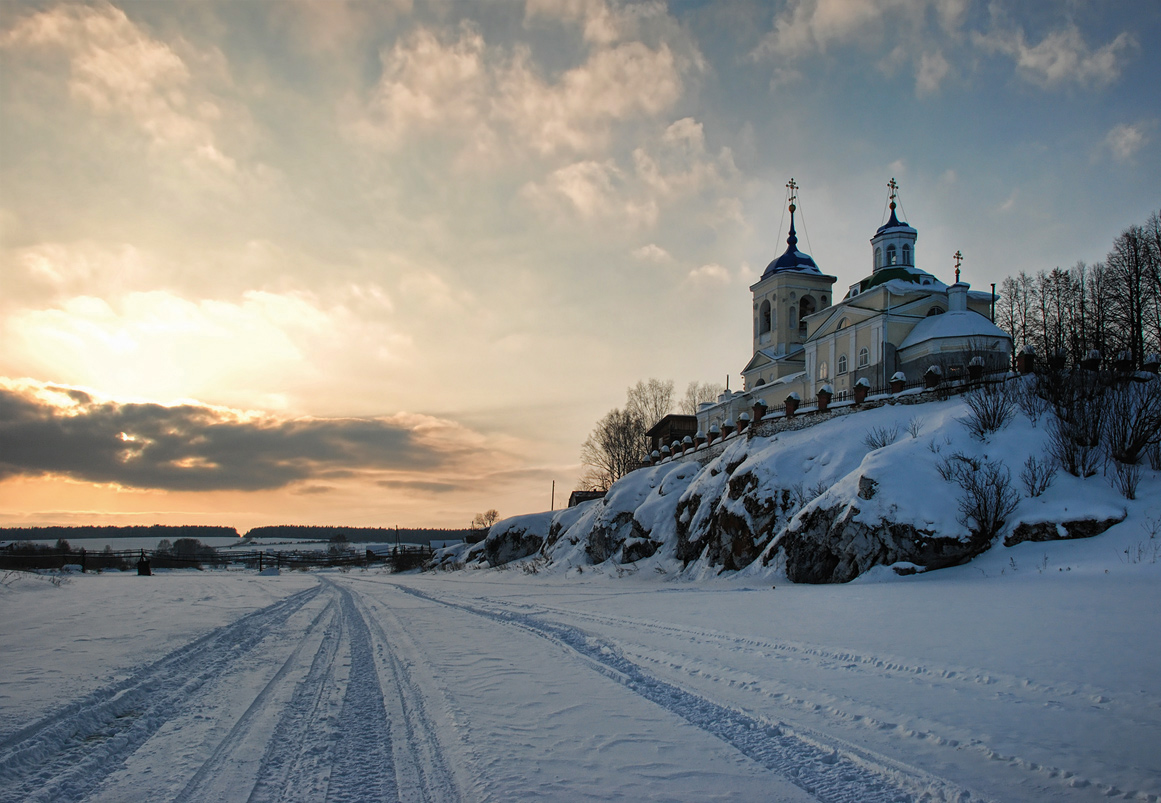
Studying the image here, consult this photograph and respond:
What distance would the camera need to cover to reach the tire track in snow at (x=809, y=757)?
4.47 meters

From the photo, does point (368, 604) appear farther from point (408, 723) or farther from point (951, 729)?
point (951, 729)

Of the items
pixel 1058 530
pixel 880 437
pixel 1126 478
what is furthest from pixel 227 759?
pixel 880 437

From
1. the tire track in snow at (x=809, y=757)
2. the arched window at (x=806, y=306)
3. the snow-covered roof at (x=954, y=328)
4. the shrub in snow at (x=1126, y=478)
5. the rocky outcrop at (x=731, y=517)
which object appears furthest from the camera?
the arched window at (x=806, y=306)

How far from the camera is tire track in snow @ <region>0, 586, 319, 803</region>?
4.54 m

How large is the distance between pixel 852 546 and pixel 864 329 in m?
25.1

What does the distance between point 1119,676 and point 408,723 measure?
23.1 feet

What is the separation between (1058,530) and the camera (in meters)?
17.1

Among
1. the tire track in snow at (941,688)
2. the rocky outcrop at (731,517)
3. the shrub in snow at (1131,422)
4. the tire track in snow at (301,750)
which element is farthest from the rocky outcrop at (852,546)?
Answer: the tire track in snow at (301,750)

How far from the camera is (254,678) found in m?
7.90

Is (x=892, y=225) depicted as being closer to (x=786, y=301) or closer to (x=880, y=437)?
(x=786, y=301)

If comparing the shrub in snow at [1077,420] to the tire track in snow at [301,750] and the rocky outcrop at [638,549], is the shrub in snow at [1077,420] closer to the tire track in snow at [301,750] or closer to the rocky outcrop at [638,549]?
the rocky outcrop at [638,549]

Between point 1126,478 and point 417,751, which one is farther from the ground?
point 1126,478

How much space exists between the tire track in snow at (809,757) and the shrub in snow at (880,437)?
19753mm

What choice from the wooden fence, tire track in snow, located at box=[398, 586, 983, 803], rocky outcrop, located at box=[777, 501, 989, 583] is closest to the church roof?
rocky outcrop, located at box=[777, 501, 989, 583]
